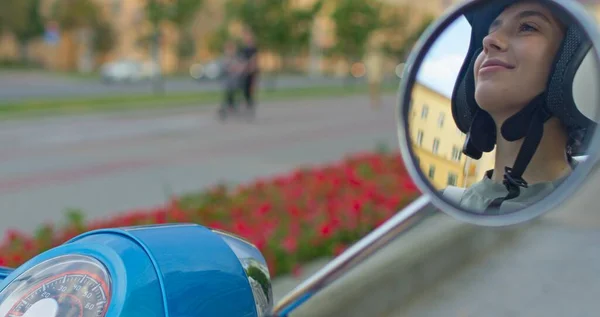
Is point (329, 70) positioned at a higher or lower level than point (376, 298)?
lower

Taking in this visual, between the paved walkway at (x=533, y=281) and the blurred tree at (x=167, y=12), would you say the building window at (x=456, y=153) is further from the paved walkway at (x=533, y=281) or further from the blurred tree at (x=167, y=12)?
the blurred tree at (x=167, y=12)

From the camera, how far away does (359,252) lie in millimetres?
1339

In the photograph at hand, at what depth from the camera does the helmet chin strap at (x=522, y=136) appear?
1077 mm

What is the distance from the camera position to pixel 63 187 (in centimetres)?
754

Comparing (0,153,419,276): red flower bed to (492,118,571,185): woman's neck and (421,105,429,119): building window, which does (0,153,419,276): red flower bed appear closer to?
(421,105,429,119): building window

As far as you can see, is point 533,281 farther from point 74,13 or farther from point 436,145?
point 74,13

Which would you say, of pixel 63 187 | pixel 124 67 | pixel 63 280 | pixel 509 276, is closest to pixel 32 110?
pixel 63 187

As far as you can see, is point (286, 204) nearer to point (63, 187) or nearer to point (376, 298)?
point (376, 298)

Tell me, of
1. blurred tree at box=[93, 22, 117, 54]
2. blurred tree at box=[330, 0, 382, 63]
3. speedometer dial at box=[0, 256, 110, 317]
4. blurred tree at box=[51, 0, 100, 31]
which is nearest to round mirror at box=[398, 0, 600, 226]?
speedometer dial at box=[0, 256, 110, 317]

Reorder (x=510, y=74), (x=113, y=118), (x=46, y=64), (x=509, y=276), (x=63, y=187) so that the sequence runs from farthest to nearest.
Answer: (x=46, y=64) → (x=113, y=118) → (x=63, y=187) → (x=509, y=276) → (x=510, y=74)

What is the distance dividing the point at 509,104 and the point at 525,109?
24mm

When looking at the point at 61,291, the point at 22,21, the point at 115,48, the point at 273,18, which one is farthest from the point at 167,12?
the point at 115,48

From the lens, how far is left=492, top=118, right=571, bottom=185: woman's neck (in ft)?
3.56

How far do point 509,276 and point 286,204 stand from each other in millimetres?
1691
